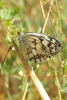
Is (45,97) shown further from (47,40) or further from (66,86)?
(47,40)

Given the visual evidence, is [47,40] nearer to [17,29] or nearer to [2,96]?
[17,29]

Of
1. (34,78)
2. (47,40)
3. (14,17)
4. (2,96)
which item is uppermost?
(14,17)

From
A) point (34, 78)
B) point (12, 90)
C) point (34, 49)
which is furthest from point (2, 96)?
point (34, 78)

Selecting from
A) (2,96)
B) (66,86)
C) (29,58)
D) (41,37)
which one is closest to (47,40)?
(41,37)

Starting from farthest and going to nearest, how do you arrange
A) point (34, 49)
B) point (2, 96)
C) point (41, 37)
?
1. point (2, 96)
2. point (34, 49)
3. point (41, 37)

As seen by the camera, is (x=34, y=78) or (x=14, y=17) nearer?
(x=34, y=78)

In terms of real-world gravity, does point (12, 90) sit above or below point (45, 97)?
below

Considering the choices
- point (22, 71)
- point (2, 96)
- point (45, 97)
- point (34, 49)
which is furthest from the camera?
point (2, 96)
